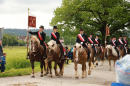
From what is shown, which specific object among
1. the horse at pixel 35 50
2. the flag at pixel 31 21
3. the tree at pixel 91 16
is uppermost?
the tree at pixel 91 16

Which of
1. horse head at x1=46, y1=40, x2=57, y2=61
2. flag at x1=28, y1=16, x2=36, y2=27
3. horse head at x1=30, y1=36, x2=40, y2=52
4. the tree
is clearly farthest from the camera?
the tree

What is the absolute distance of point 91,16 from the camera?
28.0 m

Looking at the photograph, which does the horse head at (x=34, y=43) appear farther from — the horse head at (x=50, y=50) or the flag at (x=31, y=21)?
the flag at (x=31, y=21)

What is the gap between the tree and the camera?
27.2 metres

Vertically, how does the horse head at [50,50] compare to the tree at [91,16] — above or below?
below

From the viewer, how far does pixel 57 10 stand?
31.4 metres

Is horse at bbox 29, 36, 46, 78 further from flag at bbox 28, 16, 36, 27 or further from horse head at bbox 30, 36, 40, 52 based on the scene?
flag at bbox 28, 16, 36, 27

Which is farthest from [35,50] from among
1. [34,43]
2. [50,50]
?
[50,50]

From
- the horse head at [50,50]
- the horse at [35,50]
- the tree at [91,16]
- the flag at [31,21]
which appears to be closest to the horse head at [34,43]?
the horse at [35,50]

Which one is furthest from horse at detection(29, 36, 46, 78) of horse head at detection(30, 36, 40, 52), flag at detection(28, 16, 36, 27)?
flag at detection(28, 16, 36, 27)

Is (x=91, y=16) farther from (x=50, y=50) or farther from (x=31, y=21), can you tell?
(x=50, y=50)

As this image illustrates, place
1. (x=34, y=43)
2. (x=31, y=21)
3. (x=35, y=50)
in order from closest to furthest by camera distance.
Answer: (x=34, y=43) → (x=35, y=50) → (x=31, y=21)

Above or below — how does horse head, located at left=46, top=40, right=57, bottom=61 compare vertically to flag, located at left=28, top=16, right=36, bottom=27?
below

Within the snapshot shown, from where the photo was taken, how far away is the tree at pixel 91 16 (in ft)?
89.4
